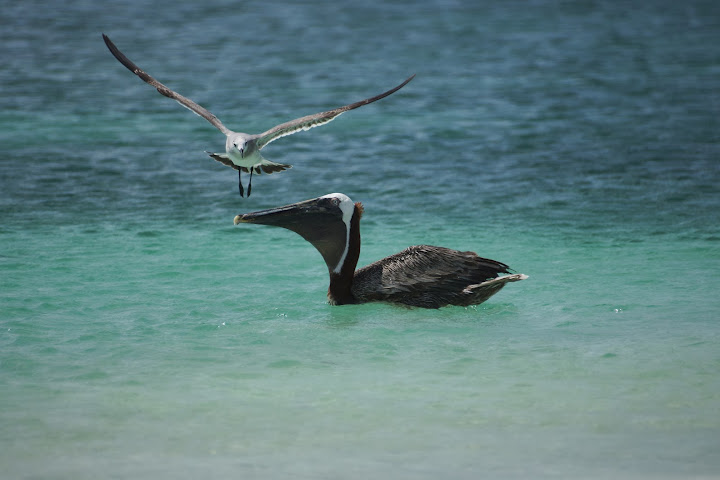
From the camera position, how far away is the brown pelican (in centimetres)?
895

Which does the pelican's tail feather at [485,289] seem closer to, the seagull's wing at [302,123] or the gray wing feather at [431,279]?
the gray wing feather at [431,279]

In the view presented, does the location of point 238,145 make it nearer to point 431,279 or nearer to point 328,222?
point 328,222

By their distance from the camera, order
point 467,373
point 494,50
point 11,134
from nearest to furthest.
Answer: point 467,373, point 11,134, point 494,50

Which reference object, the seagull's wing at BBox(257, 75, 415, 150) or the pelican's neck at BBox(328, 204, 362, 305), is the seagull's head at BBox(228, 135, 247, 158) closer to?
the seagull's wing at BBox(257, 75, 415, 150)

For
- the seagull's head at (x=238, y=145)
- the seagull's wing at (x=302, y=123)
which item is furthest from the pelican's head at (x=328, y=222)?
the seagull's head at (x=238, y=145)

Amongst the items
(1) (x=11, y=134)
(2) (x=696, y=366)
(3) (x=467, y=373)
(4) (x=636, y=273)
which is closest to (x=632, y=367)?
(2) (x=696, y=366)

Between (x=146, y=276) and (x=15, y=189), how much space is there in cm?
481

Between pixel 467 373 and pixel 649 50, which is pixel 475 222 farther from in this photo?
pixel 649 50

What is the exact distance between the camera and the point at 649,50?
88.7 feet

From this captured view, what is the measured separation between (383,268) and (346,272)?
0.32 meters

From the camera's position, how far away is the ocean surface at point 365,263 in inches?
238

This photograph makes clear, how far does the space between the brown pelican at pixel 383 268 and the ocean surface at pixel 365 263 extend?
0.16 m

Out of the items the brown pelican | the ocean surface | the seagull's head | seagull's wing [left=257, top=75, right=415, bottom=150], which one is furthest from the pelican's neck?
the seagull's head

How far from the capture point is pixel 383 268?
30.0 ft
